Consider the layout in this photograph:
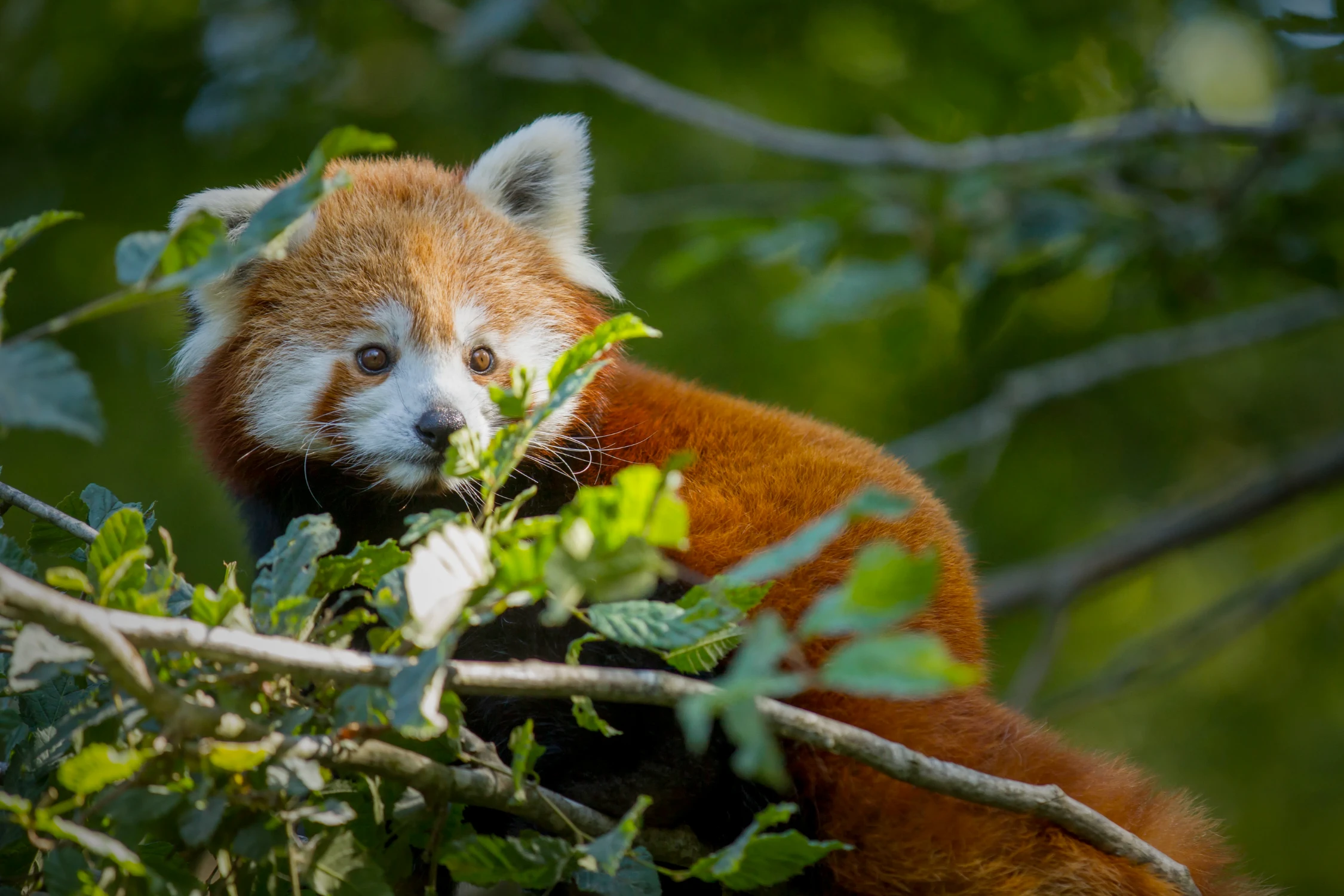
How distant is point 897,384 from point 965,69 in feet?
6.91

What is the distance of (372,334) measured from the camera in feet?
8.91

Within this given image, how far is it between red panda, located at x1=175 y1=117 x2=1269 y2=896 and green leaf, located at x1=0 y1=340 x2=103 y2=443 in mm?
1212

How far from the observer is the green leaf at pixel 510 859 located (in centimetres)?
161

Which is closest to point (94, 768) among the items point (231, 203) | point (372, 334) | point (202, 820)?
point (202, 820)

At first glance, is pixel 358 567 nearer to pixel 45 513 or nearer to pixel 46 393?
pixel 46 393

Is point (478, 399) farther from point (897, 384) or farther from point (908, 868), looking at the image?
point (897, 384)

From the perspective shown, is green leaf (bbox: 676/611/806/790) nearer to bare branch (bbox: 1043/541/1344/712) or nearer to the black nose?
the black nose

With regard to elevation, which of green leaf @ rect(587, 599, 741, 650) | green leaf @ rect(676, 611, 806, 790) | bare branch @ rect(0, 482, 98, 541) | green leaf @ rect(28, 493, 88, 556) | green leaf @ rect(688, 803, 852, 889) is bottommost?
green leaf @ rect(688, 803, 852, 889)

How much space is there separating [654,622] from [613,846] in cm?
31

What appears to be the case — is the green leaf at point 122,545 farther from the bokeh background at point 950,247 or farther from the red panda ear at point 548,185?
the bokeh background at point 950,247

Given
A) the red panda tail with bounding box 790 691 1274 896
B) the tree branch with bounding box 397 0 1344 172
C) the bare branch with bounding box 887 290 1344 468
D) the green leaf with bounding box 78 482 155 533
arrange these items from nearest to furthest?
the red panda tail with bounding box 790 691 1274 896 < the green leaf with bounding box 78 482 155 533 < the tree branch with bounding box 397 0 1344 172 < the bare branch with bounding box 887 290 1344 468

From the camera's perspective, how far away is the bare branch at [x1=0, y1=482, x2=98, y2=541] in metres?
1.94

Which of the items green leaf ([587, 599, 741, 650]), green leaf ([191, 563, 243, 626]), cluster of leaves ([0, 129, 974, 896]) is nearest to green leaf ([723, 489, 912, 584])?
cluster of leaves ([0, 129, 974, 896])

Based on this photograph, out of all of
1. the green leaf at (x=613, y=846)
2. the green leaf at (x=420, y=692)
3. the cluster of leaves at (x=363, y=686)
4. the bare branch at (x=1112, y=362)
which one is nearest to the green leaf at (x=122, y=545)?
the cluster of leaves at (x=363, y=686)
